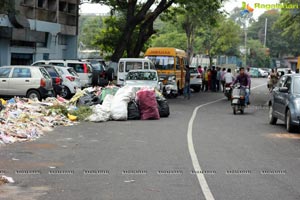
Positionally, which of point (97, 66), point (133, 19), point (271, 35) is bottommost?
point (97, 66)

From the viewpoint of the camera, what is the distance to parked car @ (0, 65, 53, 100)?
2358cm

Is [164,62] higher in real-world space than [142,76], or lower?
higher

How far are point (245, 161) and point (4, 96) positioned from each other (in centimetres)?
1564

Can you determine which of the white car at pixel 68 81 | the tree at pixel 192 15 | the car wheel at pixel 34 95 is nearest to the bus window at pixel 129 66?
the white car at pixel 68 81

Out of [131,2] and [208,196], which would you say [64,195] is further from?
[131,2]

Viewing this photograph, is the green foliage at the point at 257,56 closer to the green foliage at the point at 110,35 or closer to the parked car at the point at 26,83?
the green foliage at the point at 110,35

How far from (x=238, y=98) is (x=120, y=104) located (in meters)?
5.43

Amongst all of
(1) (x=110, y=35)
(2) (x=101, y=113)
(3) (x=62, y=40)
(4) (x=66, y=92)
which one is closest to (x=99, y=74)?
(4) (x=66, y=92)

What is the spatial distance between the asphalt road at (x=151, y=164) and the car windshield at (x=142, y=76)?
10912mm

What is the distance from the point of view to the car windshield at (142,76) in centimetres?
2800

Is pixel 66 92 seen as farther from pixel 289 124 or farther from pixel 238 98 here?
pixel 289 124

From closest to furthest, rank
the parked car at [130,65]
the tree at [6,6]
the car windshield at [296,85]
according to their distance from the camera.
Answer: the car windshield at [296,85]
the tree at [6,6]
the parked car at [130,65]

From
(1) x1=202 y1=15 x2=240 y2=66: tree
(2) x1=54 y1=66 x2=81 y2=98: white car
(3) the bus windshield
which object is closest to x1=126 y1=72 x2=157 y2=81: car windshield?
(2) x1=54 y1=66 x2=81 y2=98: white car

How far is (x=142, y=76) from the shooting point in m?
28.1
